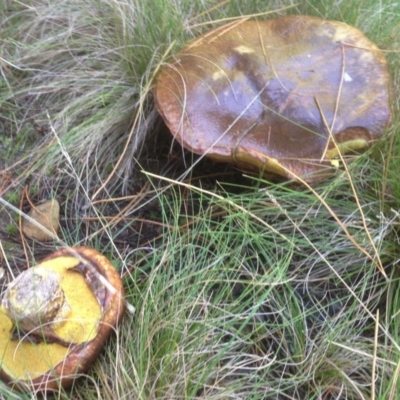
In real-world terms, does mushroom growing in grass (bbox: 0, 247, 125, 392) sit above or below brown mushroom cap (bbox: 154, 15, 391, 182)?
below

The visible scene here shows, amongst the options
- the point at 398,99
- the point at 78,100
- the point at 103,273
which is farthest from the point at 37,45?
the point at 398,99

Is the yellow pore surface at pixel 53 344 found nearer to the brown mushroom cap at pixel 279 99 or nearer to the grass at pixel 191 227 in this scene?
the grass at pixel 191 227

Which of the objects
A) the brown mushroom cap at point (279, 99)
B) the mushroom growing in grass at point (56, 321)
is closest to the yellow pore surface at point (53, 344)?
the mushroom growing in grass at point (56, 321)

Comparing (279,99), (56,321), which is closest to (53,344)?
(56,321)

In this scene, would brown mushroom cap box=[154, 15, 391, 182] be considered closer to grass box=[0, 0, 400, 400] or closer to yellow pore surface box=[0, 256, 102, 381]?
grass box=[0, 0, 400, 400]

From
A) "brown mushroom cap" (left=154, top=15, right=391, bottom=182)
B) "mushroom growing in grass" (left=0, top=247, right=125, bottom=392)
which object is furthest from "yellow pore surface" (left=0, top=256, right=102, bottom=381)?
"brown mushroom cap" (left=154, top=15, right=391, bottom=182)

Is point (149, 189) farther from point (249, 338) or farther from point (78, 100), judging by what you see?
point (249, 338)

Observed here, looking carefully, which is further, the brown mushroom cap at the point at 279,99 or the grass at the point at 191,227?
the brown mushroom cap at the point at 279,99
